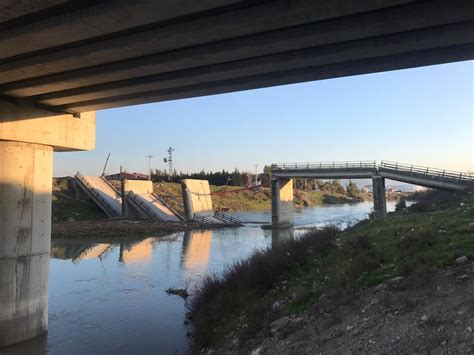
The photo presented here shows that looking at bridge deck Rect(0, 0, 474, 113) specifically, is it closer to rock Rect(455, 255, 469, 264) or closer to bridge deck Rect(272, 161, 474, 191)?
rock Rect(455, 255, 469, 264)

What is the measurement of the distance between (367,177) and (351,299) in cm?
5081

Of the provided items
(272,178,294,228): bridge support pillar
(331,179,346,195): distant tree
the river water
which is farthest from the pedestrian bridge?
(331,179,346,195): distant tree

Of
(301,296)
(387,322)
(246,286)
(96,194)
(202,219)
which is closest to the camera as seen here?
(387,322)

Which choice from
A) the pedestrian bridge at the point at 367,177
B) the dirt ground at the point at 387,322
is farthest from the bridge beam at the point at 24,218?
the pedestrian bridge at the point at 367,177

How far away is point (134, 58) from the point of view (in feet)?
37.5

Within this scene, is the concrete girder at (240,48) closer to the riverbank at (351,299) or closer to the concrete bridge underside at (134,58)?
the concrete bridge underside at (134,58)

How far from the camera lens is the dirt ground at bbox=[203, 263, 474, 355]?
624cm

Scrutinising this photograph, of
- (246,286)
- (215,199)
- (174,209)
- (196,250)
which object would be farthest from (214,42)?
(215,199)

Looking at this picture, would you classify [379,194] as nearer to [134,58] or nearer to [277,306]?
[277,306]

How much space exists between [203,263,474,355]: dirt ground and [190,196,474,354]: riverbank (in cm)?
2

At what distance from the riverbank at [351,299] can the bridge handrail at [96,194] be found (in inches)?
2042

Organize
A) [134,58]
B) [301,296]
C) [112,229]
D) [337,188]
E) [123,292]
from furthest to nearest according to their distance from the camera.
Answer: [337,188] → [112,229] → [123,292] → [134,58] → [301,296]

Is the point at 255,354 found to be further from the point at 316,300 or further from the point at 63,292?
the point at 63,292

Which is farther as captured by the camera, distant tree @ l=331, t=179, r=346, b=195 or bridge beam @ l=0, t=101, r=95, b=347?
A: distant tree @ l=331, t=179, r=346, b=195
